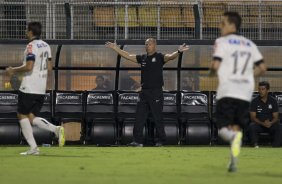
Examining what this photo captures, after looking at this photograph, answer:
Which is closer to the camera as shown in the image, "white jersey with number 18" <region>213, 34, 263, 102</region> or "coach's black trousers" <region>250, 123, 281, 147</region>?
"white jersey with number 18" <region>213, 34, 263, 102</region>

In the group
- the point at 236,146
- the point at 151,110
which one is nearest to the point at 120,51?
the point at 151,110

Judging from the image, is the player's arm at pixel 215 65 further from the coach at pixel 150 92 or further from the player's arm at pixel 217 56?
the coach at pixel 150 92

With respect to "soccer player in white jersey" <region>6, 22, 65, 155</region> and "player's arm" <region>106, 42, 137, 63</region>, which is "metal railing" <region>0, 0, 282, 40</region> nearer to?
"player's arm" <region>106, 42, 137, 63</region>

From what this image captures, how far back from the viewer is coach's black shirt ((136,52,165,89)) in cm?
1762

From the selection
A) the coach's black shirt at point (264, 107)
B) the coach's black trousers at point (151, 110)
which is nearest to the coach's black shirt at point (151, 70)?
the coach's black trousers at point (151, 110)

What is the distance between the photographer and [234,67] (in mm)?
10250

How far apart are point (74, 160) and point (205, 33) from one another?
8.64 meters

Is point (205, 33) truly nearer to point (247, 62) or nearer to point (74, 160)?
point (74, 160)

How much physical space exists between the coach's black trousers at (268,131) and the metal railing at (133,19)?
2882 mm

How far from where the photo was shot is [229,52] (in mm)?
10211

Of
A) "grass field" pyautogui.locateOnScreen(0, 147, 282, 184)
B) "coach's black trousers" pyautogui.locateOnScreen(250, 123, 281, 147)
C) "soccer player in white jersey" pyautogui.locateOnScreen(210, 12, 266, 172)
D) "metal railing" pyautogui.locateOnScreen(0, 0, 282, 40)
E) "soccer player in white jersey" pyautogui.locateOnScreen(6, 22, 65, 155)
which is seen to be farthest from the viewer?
"metal railing" pyautogui.locateOnScreen(0, 0, 282, 40)

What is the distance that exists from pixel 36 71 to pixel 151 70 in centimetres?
468

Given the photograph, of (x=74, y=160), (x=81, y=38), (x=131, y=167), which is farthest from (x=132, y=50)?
(x=131, y=167)

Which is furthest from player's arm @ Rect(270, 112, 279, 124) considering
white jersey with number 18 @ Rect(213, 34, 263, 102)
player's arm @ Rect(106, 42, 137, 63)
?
white jersey with number 18 @ Rect(213, 34, 263, 102)
